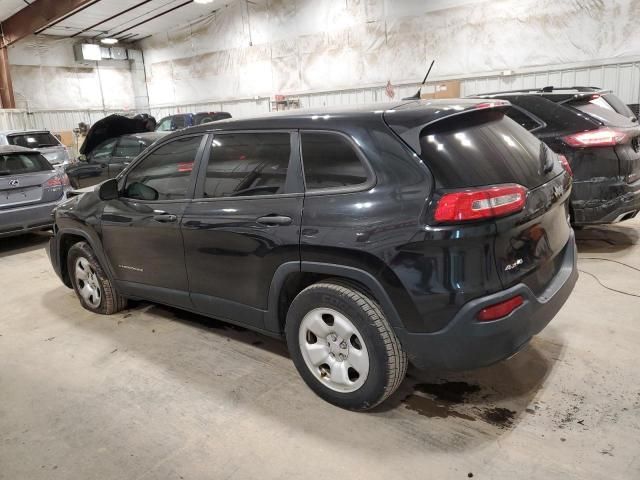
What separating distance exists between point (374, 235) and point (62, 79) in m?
20.4

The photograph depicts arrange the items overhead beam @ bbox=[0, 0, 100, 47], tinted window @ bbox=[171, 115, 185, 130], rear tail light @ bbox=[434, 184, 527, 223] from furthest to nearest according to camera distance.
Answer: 1. tinted window @ bbox=[171, 115, 185, 130]
2. overhead beam @ bbox=[0, 0, 100, 47]
3. rear tail light @ bbox=[434, 184, 527, 223]

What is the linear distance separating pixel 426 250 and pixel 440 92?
10.5 meters

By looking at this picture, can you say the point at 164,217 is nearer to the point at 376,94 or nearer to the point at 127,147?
the point at 127,147

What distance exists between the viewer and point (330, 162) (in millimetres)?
2574

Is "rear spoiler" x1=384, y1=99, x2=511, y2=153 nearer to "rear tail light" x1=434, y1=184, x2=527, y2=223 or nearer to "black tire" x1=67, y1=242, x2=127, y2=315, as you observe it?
"rear tail light" x1=434, y1=184, x2=527, y2=223

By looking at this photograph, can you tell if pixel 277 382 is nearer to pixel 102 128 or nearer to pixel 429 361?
pixel 429 361

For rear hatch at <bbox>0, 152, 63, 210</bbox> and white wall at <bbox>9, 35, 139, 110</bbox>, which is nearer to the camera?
rear hatch at <bbox>0, 152, 63, 210</bbox>

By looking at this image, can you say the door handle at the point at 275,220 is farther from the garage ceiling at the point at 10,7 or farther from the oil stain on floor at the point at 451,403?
the garage ceiling at the point at 10,7

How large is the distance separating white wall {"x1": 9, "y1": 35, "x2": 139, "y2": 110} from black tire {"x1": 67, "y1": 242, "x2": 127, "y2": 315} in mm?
16574

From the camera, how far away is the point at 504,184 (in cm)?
228

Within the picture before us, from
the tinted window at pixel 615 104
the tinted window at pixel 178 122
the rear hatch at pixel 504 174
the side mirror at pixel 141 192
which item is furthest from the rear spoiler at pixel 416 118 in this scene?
the tinted window at pixel 178 122

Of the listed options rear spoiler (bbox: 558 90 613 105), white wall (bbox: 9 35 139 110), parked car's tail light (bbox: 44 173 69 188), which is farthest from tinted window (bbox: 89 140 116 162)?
white wall (bbox: 9 35 139 110)

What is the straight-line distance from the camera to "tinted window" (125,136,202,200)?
3320 mm

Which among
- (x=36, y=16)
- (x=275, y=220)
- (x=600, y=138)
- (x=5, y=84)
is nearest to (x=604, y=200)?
(x=600, y=138)
